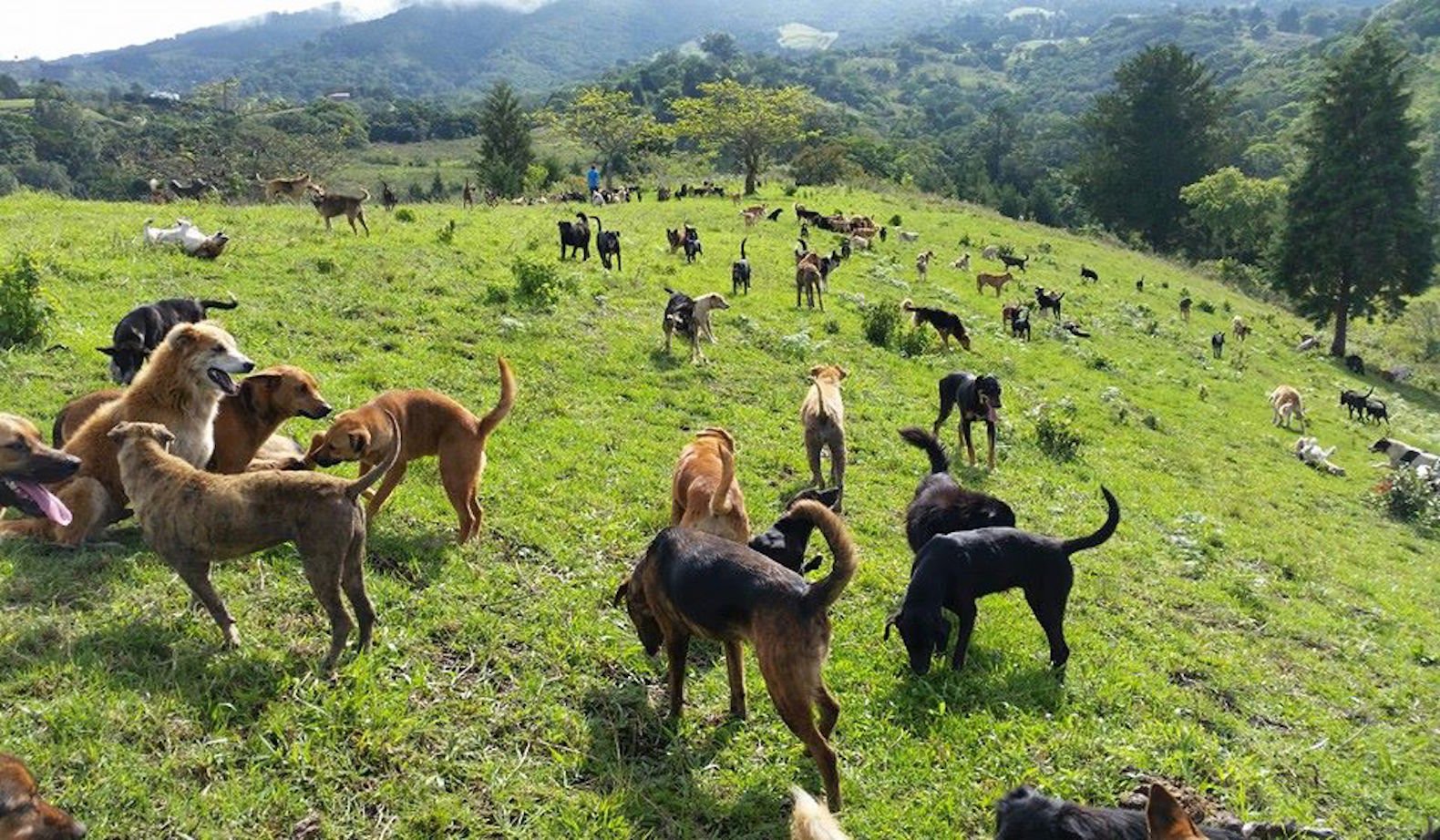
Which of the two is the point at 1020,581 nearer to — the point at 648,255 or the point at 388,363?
the point at 388,363

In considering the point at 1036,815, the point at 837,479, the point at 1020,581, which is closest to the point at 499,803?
the point at 1036,815

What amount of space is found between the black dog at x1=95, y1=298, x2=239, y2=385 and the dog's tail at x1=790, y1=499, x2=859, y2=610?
7.21 meters

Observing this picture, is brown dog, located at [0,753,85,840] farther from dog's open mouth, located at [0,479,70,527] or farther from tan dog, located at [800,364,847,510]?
tan dog, located at [800,364,847,510]

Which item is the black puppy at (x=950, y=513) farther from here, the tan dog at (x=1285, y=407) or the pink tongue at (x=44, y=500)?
the tan dog at (x=1285, y=407)

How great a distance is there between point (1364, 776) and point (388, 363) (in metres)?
10.9

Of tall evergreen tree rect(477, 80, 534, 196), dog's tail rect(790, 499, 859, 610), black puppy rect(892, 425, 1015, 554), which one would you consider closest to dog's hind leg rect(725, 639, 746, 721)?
dog's tail rect(790, 499, 859, 610)

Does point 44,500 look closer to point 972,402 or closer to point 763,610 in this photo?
point 763,610

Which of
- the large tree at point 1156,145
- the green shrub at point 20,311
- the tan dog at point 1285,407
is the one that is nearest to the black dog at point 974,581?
the green shrub at point 20,311

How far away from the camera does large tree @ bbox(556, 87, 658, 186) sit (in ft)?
199

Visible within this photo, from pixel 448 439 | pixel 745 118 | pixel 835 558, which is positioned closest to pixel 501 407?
pixel 448 439

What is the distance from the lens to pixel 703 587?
494 cm

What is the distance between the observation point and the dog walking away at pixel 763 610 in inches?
181

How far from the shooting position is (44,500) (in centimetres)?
522

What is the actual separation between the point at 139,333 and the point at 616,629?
6.61m
